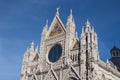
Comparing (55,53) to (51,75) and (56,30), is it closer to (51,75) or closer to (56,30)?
(51,75)

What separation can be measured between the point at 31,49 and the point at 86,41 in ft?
40.9

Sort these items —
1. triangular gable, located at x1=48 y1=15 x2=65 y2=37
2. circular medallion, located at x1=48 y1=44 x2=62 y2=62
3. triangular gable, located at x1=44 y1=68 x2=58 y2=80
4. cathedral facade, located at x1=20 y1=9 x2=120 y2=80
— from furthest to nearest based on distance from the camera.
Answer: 1. triangular gable, located at x1=48 y1=15 x2=65 y2=37
2. circular medallion, located at x1=48 y1=44 x2=62 y2=62
3. triangular gable, located at x1=44 y1=68 x2=58 y2=80
4. cathedral facade, located at x1=20 y1=9 x2=120 y2=80

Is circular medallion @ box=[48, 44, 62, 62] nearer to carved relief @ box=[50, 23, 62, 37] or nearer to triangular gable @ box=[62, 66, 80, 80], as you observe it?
carved relief @ box=[50, 23, 62, 37]

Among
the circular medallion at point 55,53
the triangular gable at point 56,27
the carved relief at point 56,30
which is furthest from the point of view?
the carved relief at point 56,30

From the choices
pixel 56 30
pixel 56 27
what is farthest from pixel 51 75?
pixel 56 27

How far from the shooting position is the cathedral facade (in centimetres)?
3600

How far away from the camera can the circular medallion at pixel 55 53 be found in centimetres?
4072

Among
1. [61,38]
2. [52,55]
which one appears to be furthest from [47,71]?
[61,38]

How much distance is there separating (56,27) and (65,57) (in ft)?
24.3

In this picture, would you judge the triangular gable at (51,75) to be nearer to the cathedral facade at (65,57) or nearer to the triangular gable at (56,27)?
the cathedral facade at (65,57)

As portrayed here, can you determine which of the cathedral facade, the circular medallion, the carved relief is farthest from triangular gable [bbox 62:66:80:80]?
the carved relief

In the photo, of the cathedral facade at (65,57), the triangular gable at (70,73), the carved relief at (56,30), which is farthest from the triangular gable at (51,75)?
the carved relief at (56,30)

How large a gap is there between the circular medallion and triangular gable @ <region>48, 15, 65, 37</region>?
107 inches

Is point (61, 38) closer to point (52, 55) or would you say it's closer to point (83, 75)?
point (52, 55)
